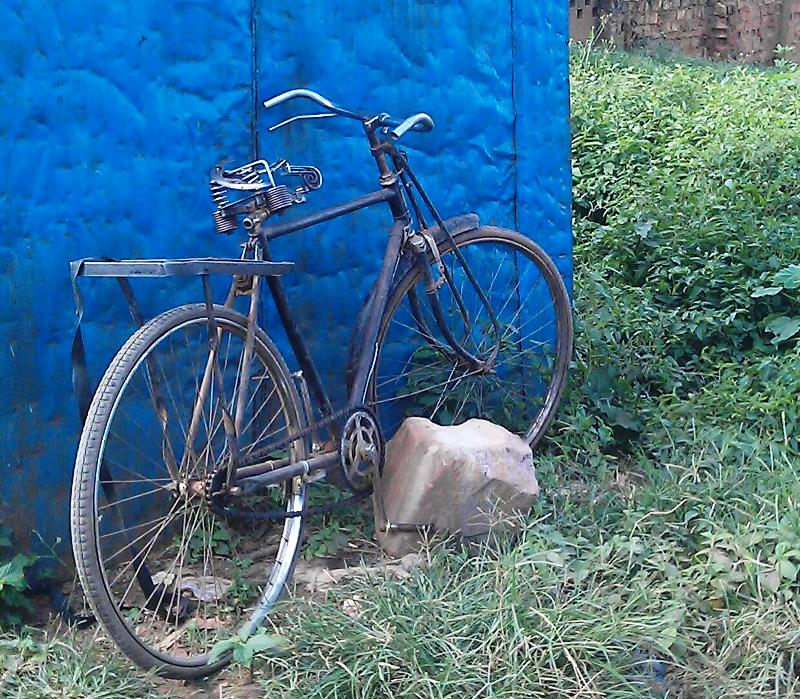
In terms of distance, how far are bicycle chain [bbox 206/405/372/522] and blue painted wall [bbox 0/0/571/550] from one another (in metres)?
0.52

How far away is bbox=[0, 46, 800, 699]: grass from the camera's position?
289 centimetres

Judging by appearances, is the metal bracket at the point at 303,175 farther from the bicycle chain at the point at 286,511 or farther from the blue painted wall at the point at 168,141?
the bicycle chain at the point at 286,511

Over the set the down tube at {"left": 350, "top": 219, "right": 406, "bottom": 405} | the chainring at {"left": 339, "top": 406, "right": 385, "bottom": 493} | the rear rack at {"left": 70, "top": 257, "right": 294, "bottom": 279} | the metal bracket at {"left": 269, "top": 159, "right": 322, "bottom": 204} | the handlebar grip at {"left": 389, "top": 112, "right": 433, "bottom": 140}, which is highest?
the handlebar grip at {"left": 389, "top": 112, "right": 433, "bottom": 140}

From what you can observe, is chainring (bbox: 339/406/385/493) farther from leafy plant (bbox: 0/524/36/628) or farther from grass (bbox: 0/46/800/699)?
leafy plant (bbox: 0/524/36/628)

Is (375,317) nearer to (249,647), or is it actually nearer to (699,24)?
(249,647)

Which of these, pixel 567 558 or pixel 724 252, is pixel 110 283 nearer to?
pixel 567 558

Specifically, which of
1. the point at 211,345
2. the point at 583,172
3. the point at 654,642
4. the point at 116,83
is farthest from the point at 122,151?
the point at 583,172

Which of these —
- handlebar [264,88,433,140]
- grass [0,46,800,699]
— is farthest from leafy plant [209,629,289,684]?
handlebar [264,88,433,140]

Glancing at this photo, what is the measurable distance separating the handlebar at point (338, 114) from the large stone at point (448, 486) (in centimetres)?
98

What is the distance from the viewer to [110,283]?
3467 mm

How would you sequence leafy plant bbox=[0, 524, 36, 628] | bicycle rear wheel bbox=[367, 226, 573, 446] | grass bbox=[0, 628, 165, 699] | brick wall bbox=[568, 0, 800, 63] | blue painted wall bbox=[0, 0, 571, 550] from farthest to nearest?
brick wall bbox=[568, 0, 800, 63], bicycle rear wheel bbox=[367, 226, 573, 446], blue painted wall bbox=[0, 0, 571, 550], leafy plant bbox=[0, 524, 36, 628], grass bbox=[0, 628, 165, 699]

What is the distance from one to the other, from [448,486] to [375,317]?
1.92 feet

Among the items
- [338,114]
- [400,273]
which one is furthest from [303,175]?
[400,273]

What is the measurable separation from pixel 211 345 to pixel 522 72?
6.79ft
